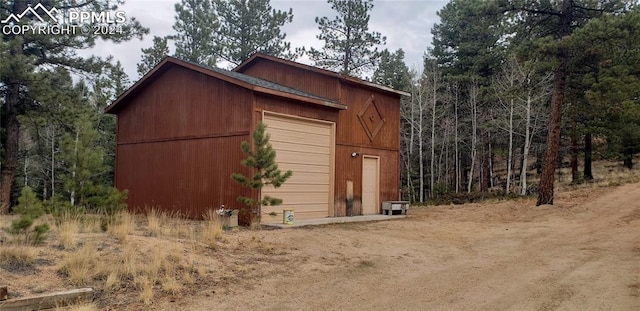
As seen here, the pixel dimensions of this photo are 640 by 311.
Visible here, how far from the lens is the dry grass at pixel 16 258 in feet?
17.4

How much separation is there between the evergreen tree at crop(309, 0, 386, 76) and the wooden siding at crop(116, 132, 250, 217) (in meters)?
16.3

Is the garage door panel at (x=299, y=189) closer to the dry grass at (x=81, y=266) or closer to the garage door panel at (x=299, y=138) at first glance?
the garage door panel at (x=299, y=138)

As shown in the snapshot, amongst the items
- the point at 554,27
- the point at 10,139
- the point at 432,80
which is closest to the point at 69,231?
the point at 10,139

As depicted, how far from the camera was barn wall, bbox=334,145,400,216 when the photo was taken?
13.7 m

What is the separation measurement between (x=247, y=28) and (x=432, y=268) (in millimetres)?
23897

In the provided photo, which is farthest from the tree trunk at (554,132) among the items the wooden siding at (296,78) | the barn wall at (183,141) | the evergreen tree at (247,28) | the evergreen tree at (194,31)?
the evergreen tree at (194,31)

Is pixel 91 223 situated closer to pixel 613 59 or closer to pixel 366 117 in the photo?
pixel 366 117

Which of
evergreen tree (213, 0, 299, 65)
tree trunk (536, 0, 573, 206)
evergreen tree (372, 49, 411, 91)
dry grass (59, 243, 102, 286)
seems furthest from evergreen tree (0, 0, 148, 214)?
evergreen tree (372, 49, 411, 91)

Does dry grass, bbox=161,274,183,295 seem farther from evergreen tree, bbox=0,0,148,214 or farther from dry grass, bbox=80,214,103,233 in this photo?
evergreen tree, bbox=0,0,148,214

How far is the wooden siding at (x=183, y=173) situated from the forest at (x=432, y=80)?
6.72 ft

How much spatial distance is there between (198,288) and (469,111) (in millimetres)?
26725

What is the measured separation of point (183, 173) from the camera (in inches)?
506

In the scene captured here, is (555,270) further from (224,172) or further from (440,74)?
(440,74)

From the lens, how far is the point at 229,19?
1101 inches
